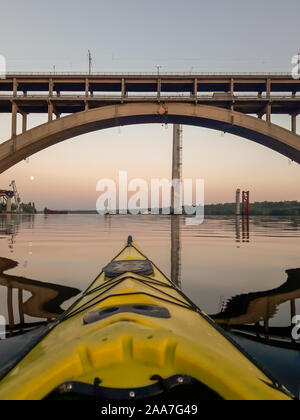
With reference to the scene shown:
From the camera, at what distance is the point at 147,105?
22188 millimetres

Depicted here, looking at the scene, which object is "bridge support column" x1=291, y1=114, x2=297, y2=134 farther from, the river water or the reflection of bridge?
the river water

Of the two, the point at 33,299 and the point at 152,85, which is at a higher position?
the point at 152,85

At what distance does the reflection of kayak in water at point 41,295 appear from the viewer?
400 centimetres

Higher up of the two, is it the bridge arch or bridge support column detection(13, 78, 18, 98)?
bridge support column detection(13, 78, 18, 98)

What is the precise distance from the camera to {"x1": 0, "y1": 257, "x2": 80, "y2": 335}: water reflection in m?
3.62

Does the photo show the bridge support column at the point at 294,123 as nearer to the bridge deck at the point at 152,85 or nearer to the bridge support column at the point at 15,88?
the bridge deck at the point at 152,85

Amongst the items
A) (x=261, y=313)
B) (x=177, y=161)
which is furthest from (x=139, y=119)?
(x=177, y=161)

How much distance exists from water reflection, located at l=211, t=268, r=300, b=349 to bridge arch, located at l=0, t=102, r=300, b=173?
60.8 ft

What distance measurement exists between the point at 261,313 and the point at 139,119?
21.9 metres

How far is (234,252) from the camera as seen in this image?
925 cm

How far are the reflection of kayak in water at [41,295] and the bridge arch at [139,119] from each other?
1756 centimetres

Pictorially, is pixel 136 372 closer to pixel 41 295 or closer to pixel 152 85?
pixel 41 295

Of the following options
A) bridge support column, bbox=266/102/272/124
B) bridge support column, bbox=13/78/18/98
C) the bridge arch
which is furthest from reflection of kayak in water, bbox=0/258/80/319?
bridge support column, bbox=266/102/272/124
